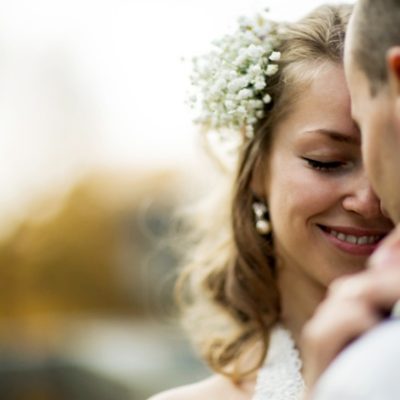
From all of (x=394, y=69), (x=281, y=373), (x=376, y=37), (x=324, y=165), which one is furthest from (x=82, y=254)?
(x=394, y=69)

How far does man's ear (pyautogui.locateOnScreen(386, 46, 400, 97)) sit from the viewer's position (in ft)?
6.61

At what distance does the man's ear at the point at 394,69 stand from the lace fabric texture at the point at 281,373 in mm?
1589

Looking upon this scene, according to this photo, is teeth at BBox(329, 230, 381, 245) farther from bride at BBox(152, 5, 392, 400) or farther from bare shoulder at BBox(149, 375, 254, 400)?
bare shoulder at BBox(149, 375, 254, 400)

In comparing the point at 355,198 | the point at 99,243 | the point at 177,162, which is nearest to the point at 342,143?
the point at 355,198

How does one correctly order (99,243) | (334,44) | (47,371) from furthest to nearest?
1. (99,243)
2. (47,371)
3. (334,44)

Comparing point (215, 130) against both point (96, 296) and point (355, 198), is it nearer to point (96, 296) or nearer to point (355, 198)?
point (355, 198)

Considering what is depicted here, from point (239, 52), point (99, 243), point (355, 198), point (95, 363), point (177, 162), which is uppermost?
point (239, 52)

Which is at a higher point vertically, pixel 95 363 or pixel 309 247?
pixel 309 247

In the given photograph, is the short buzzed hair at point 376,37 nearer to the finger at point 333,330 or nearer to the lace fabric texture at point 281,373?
the finger at point 333,330

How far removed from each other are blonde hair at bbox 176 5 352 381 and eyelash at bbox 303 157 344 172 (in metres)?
0.24

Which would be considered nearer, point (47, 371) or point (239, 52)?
point (239, 52)

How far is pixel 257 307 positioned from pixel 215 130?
2.38 ft

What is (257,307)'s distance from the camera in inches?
151

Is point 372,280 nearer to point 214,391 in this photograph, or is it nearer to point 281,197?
point 281,197
